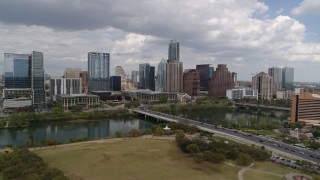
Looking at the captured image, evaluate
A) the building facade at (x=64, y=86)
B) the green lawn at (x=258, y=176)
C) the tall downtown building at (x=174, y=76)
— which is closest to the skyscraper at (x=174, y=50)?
the tall downtown building at (x=174, y=76)

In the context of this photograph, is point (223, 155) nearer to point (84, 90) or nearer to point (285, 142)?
point (285, 142)

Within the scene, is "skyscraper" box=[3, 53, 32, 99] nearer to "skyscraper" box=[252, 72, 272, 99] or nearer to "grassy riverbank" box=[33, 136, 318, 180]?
"grassy riverbank" box=[33, 136, 318, 180]

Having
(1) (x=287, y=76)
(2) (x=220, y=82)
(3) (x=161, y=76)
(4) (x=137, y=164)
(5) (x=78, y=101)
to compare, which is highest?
(1) (x=287, y=76)

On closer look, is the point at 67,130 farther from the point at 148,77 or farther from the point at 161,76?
the point at 148,77

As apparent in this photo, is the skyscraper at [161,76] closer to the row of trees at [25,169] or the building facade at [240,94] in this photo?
the building facade at [240,94]

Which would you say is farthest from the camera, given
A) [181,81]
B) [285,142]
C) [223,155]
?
[181,81]

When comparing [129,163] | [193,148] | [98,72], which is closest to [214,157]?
[193,148]


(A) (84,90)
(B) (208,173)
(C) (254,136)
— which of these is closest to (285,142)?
(C) (254,136)
